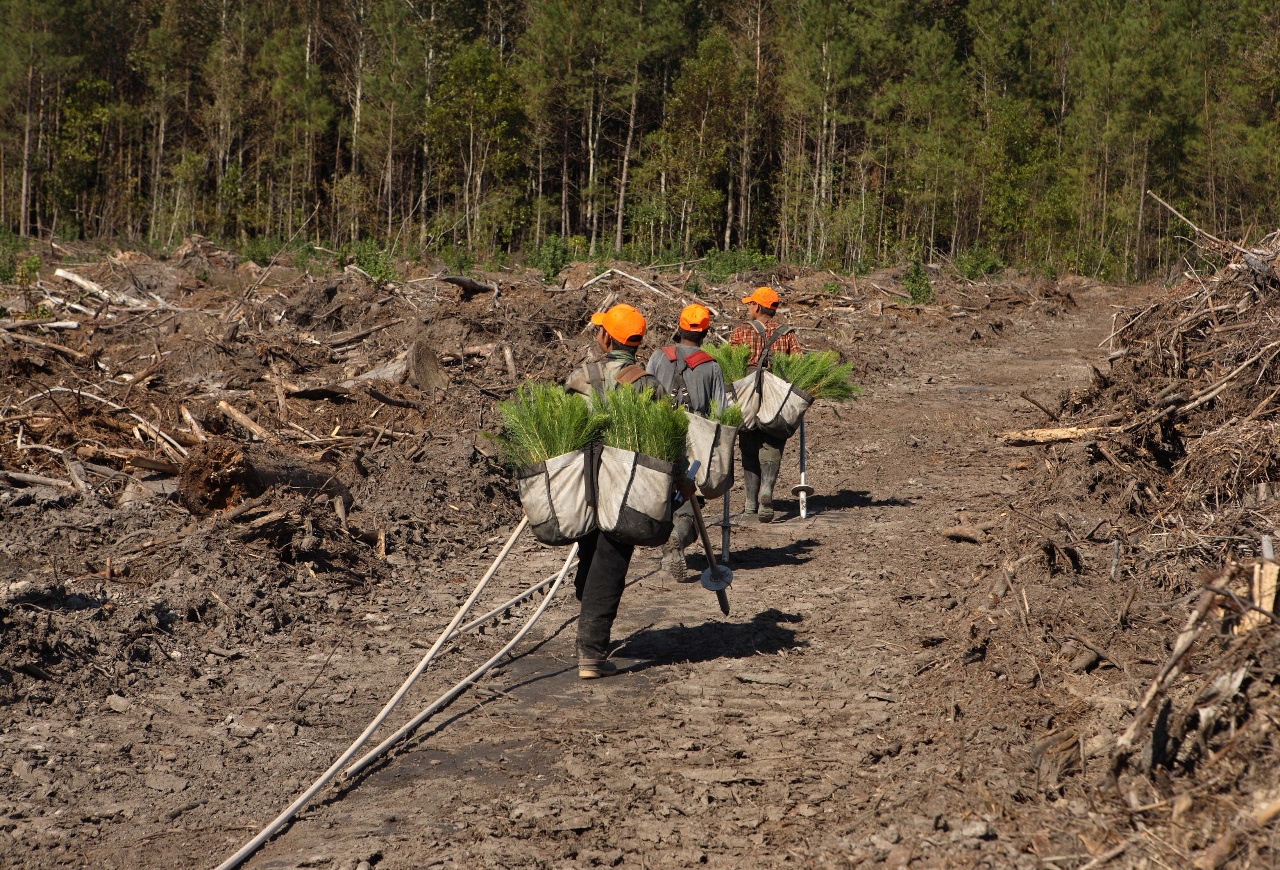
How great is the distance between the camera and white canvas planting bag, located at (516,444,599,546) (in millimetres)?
5488

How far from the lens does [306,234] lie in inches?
1833

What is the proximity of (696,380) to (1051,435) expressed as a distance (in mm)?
4807

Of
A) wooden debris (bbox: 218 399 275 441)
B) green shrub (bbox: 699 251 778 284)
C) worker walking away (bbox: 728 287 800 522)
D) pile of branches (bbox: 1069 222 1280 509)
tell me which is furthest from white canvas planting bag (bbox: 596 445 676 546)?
green shrub (bbox: 699 251 778 284)

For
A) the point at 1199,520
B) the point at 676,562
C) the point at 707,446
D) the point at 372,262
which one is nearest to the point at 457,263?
the point at 372,262

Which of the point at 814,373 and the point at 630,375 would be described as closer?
the point at 630,375

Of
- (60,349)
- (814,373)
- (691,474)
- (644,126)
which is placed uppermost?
(644,126)

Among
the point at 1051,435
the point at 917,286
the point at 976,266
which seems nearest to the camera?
the point at 1051,435

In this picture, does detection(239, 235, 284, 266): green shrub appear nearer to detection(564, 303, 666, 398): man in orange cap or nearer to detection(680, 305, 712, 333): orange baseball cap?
detection(680, 305, 712, 333): orange baseball cap

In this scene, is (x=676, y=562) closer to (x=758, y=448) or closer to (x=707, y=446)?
(x=707, y=446)

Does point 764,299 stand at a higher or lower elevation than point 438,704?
higher

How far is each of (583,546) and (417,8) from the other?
41811 millimetres

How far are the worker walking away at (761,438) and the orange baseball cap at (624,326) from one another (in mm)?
2594

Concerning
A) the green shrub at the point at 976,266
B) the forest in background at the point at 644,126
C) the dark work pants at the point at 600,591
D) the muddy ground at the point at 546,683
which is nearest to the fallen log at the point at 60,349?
the muddy ground at the point at 546,683

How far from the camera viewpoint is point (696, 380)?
24.8 feet
